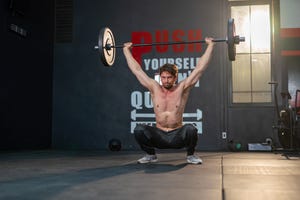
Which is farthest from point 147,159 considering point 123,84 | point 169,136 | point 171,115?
point 123,84

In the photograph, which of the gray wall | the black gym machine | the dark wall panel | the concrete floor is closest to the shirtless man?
the concrete floor

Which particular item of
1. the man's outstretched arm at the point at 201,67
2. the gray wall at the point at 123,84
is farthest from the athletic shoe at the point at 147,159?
the gray wall at the point at 123,84

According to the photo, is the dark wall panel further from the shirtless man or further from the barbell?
the shirtless man

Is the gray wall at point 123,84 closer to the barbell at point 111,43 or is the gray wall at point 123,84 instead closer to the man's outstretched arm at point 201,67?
the barbell at point 111,43

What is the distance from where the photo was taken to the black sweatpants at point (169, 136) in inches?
109

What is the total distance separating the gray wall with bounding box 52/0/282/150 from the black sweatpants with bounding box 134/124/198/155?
1.83 meters

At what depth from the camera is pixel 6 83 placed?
161 inches

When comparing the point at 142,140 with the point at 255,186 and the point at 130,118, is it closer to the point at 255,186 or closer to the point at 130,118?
the point at 255,186

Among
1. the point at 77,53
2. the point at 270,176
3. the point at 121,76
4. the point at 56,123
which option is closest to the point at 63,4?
the point at 77,53

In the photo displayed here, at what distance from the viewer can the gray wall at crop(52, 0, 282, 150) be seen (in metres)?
4.59

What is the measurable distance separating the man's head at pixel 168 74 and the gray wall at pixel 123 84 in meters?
1.91

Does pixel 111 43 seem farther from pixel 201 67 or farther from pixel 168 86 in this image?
pixel 201 67

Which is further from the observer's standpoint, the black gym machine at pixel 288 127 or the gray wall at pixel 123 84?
the gray wall at pixel 123 84

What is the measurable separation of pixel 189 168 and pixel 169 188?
33.6 inches
